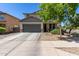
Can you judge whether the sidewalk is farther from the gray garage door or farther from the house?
the gray garage door

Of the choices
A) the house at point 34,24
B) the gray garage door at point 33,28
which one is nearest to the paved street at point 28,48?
the gray garage door at point 33,28

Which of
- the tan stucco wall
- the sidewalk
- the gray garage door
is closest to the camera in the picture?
the sidewalk

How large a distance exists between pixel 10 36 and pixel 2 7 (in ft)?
11.1

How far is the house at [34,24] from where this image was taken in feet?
57.7

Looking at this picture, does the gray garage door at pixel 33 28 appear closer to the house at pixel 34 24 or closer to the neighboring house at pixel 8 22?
the house at pixel 34 24

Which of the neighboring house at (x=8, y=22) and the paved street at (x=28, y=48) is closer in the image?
the paved street at (x=28, y=48)

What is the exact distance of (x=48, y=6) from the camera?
604 inches

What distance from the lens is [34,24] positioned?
19688 mm

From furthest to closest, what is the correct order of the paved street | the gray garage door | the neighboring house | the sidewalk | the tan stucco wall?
the gray garage door < the tan stucco wall < the neighboring house < the paved street < the sidewalk

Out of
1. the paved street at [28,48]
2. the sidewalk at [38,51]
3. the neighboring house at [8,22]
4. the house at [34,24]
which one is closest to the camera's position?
the sidewalk at [38,51]

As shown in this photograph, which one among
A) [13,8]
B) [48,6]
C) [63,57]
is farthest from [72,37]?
[63,57]

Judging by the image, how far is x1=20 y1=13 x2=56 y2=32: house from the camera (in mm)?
17591

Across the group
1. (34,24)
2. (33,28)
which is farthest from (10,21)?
(34,24)

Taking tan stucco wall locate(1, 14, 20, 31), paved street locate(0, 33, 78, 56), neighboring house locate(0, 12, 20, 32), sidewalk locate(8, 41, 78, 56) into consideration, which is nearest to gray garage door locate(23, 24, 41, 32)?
paved street locate(0, 33, 78, 56)
